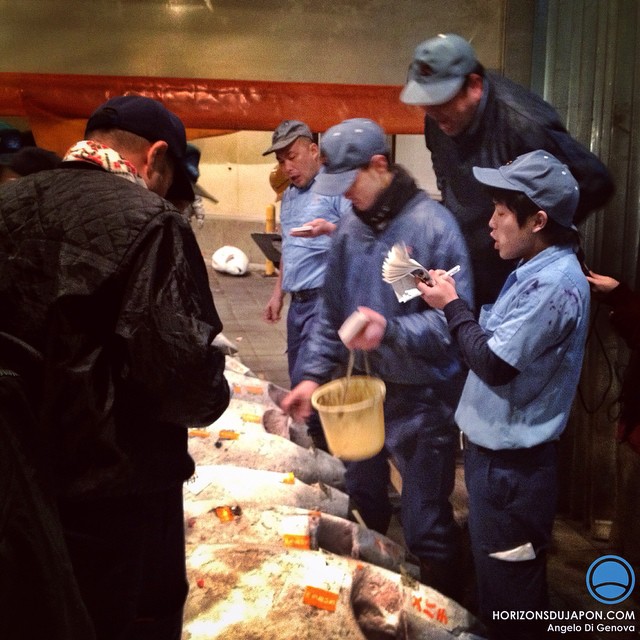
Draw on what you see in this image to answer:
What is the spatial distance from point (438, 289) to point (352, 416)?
0.49 meters

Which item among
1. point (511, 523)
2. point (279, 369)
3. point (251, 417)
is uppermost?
point (511, 523)

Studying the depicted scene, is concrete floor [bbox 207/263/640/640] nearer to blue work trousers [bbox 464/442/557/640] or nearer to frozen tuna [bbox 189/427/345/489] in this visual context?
blue work trousers [bbox 464/442/557/640]

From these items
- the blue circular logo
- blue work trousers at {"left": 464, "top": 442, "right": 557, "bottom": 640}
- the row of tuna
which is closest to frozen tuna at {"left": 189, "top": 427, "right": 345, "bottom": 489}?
the row of tuna

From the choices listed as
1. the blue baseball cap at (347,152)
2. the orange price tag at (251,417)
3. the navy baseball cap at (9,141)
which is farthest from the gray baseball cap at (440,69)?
the navy baseball cap at (9,141)

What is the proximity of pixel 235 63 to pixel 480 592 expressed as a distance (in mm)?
2351

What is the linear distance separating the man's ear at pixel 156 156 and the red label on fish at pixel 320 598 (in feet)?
4.54

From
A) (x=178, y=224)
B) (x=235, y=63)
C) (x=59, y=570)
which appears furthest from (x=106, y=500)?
(x=235, y=63)

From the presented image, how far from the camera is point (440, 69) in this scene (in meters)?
2.41

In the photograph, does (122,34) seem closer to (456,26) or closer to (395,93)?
(395,93)

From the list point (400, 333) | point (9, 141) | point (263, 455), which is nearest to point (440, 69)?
point (400, 333)

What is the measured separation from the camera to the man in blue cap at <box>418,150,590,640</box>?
2.17 metres

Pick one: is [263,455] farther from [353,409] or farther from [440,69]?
[440,69]

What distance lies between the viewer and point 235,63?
320 cm

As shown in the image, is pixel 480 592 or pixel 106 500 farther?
pixel 480 592
